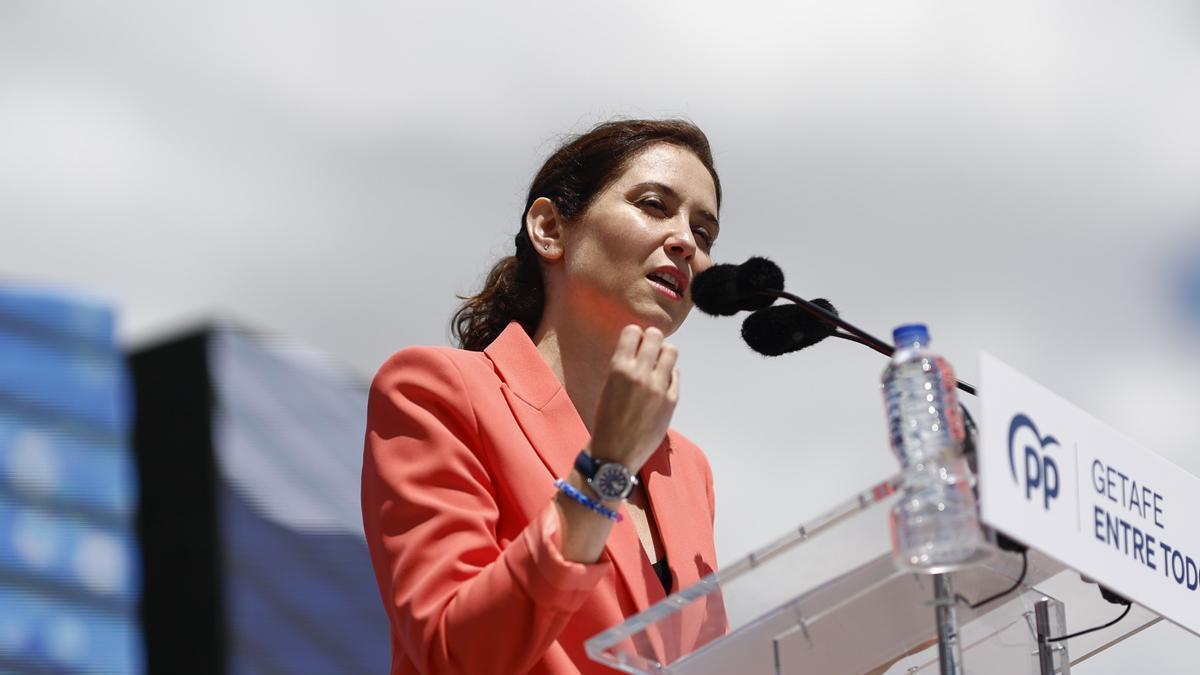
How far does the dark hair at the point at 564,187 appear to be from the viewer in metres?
3.64

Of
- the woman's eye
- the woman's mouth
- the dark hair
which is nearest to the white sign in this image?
the woman's mouth

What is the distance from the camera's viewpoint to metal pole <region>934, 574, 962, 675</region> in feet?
7.59

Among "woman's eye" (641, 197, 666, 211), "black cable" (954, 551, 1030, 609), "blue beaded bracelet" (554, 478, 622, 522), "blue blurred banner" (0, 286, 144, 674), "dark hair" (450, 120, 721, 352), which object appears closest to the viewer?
"black cable" (954, 551, 1030, 609)

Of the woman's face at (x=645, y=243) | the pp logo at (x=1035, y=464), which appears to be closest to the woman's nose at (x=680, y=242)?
the woman's face at (x=645, y=243)

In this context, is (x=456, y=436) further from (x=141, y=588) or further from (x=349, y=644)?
(x=349, y=644)

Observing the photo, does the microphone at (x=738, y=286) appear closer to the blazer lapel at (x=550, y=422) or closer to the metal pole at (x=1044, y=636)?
the blazer lapel at (x=550, y=422)

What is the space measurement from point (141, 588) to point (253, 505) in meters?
5.14

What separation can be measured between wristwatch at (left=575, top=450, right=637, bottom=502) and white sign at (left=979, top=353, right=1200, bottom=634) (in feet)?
2.16

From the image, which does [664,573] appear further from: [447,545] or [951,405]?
[951,405]

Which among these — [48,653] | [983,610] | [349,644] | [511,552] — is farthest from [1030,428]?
[349,644]

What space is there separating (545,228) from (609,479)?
4.29 ft

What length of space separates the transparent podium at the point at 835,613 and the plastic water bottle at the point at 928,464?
5 centimetres

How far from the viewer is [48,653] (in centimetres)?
5312

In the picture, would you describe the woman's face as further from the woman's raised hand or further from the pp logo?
the pp logo
